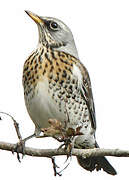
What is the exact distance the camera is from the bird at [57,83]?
722cm

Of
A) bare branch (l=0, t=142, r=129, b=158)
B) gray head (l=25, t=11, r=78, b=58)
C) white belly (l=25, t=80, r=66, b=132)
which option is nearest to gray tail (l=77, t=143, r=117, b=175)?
white belly (l=25, t=80, r=66, b=132)

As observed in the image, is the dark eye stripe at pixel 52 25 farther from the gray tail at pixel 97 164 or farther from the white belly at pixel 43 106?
the gray tail at pixel 97 164

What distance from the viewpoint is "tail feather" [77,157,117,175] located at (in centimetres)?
830

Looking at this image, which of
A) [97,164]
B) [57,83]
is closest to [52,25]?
[57,83]

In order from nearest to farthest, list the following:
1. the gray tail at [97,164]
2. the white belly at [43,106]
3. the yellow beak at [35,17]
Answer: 1. the white belly at [43,106]
2. the yellow beak at [35,17]
3. the gray tail at [97,164]

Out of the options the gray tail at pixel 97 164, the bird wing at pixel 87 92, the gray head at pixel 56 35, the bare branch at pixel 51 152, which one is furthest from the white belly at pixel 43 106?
the gray tail at pixel 97 164

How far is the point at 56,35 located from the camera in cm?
794

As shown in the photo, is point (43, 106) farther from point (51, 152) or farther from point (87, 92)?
point (51, 152)

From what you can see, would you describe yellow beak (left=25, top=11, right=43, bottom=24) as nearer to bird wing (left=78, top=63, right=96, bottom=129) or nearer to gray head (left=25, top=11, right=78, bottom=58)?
gray head (left=25, top=11, right=78, bottom=58)

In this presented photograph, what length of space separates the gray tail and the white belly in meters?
1.50

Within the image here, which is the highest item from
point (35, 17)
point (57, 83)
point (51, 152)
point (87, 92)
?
point (35, 17)

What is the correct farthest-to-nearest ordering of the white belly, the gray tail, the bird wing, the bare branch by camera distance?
the gray tail, the bird wing, the white belly, the bare branch

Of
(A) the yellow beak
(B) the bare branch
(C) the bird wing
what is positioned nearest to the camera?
(B) the bare branch

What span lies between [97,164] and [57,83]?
2.02 meters
